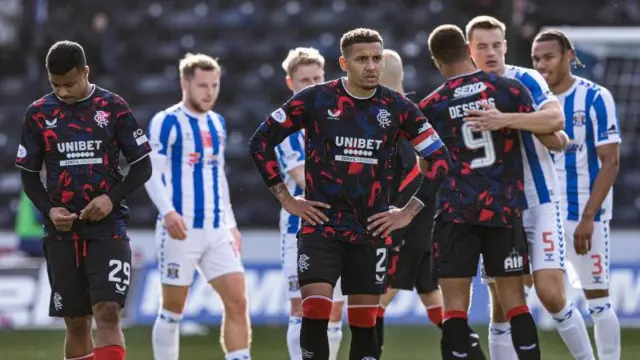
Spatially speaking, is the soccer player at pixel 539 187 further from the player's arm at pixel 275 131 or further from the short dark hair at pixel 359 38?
the player's arm at pixel 275 131

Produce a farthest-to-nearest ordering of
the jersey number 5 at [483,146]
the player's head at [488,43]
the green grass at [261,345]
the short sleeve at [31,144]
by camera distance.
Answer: the green grass at [261,345], the player's head at [488,43], the jersey number 5 at [483,146], the short sleeve at [31,144]

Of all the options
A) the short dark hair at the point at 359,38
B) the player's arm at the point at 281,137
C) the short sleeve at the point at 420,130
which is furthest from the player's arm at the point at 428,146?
the player's arm at the point at 281,137

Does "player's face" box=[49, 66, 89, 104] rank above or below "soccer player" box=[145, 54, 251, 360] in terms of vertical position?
above

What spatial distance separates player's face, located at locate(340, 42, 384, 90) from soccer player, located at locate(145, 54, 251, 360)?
201 cm

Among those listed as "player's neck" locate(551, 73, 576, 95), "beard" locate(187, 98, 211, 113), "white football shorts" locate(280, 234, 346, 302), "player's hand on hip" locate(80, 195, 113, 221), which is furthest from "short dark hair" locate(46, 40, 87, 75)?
"player's neck" locate(551, 73, 576, 95)

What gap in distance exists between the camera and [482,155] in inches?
273

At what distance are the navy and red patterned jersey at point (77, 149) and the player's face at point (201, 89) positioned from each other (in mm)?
1439

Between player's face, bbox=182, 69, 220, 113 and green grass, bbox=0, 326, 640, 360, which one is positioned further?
green grass, bbox=0, 326, 640, 360

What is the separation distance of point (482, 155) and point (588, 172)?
1.29 metres

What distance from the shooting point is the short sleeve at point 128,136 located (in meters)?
6.87

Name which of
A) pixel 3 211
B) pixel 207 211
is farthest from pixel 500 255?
pixel 3 211

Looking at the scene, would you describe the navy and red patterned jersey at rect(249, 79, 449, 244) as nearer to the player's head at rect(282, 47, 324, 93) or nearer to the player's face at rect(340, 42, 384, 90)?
the player's face at rect(340, 42, 384, 90)

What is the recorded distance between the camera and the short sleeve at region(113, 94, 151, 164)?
6.87 metres

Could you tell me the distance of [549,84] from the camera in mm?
7984
